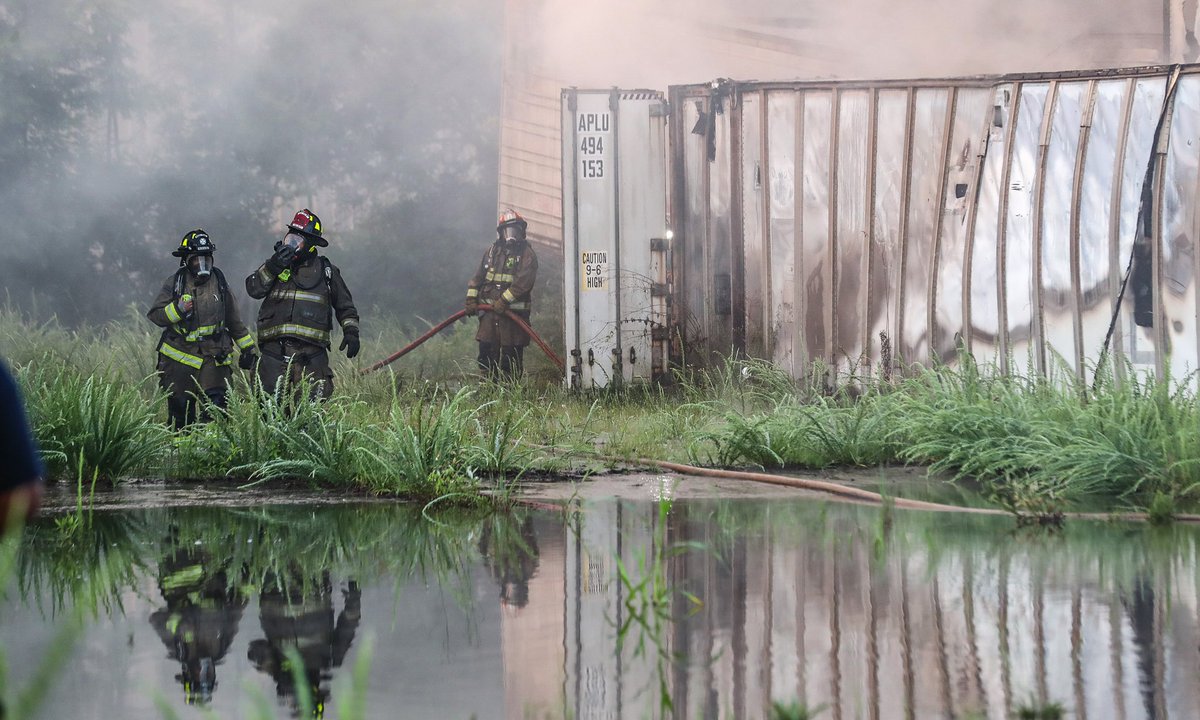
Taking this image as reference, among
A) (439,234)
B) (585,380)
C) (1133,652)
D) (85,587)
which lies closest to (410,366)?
(585,380)

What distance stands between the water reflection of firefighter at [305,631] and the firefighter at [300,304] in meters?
4.87

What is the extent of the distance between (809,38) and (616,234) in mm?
7923

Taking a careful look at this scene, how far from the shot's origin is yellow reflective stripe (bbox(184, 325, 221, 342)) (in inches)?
390

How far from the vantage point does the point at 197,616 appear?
14.8ft

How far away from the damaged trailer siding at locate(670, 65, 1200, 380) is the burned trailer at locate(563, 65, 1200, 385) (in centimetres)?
1

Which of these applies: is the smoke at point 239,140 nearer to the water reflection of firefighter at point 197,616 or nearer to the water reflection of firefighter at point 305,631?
the water reflection of firefighter at point 197,616

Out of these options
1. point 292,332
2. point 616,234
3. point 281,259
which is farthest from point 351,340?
point 616,234

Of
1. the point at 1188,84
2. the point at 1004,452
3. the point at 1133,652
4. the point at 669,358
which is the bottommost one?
the point at 1133,652

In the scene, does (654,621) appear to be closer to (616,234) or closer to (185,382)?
(185,382)

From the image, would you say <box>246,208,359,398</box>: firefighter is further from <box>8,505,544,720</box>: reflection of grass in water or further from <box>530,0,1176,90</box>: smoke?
<box>530,0,1176,90</box>: smoke

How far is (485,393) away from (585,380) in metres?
1.23

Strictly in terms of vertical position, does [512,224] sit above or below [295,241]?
above

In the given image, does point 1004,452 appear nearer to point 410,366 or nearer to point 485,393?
point 485,393

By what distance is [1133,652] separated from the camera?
3.96m
